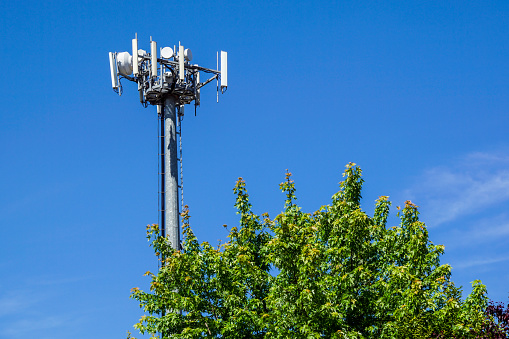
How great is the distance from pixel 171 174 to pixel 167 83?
507cm

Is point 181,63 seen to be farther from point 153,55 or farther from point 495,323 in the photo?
point 495,323

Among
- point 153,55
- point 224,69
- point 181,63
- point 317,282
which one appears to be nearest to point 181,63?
point 181,63

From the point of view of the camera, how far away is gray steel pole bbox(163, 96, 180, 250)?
39281 millimetres

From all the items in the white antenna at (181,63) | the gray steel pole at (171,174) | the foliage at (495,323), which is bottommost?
the foliage at (495,323)

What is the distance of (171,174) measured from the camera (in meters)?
40.6

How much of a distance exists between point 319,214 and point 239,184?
4.09 meters

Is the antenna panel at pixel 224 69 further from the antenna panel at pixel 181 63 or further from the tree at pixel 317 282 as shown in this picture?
the tree at pixel 317 282

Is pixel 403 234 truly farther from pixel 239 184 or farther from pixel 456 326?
pixel 239 184

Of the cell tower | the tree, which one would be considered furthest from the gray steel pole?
the tree

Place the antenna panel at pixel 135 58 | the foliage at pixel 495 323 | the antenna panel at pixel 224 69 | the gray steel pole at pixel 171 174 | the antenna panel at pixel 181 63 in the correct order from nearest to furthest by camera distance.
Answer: the foliage at pixel 495 323
the gray steel pole at pixel 171 174
the antenna panel at pixel 135 58
the antenna panel at pixel 181 63
the antenna panel at pixel 224 69

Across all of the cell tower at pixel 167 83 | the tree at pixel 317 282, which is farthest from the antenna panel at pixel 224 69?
the tree at pixel 317 282

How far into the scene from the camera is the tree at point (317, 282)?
82.5ft

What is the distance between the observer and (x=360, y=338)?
2516cm

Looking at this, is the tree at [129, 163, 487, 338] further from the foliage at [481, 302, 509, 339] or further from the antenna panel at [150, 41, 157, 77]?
the antenna panel at [150, 41, 157, 77]
